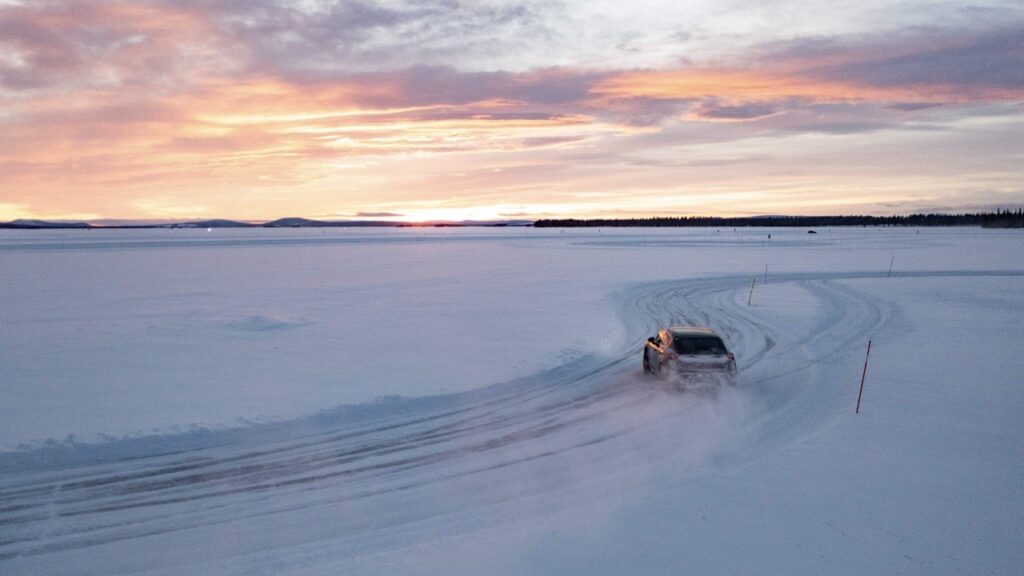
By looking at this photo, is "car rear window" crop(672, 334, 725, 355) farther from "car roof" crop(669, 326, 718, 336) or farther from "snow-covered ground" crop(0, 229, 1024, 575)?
"snow-covered ground" crop(0, 229, 1024, 575)

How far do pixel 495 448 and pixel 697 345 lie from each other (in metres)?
6.10

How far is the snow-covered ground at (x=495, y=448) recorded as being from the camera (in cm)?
755

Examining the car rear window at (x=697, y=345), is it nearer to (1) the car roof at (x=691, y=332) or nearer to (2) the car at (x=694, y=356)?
(2) the car at (x=694, y=356)

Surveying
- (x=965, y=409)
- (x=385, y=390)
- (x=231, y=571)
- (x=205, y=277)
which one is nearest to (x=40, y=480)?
(x=231, y=571)

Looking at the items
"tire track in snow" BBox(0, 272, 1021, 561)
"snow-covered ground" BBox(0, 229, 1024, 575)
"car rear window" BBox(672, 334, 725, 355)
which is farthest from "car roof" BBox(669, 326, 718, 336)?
"tire track in snow" BBox(0, 272, 1021, 561)

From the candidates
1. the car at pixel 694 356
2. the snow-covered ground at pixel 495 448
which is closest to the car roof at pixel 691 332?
the car at pixel 694 356

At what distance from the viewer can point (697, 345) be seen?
48.6 feet

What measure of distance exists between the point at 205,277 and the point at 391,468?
36.5m

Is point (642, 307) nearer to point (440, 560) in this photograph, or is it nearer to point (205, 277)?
point (440, 560)

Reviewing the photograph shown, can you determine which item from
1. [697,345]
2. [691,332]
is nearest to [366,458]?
[697,345]

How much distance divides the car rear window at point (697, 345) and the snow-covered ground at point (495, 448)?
1033mm

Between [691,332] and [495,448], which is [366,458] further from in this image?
[691,332]

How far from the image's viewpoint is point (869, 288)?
36.2 m

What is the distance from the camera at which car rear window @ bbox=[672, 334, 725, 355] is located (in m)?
14.7
